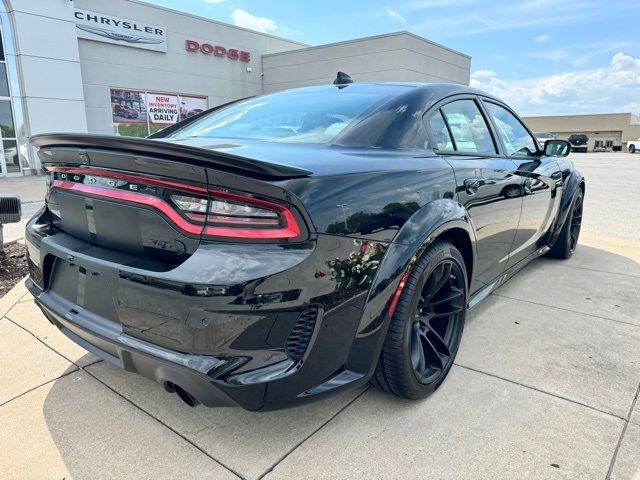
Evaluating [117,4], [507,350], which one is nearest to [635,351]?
[507,350]

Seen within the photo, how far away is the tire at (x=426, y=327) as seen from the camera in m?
1.95

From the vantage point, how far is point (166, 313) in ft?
5.02

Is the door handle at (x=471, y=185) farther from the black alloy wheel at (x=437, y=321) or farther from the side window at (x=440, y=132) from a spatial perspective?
the black alloy wheel at (x=437, y=321)

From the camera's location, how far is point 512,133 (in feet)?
11.8

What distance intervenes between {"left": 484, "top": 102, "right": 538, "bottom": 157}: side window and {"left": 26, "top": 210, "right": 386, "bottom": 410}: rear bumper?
2.03 meters

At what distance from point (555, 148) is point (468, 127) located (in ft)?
5.26

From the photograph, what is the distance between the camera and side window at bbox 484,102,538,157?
3.30 meters

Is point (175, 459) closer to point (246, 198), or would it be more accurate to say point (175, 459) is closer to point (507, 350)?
point (246, 198)

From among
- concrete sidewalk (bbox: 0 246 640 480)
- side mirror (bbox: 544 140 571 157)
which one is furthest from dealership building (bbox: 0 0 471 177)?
side mirror (bbox: 544 140 571 157)

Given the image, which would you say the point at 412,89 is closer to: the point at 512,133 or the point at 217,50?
the point at 512,133

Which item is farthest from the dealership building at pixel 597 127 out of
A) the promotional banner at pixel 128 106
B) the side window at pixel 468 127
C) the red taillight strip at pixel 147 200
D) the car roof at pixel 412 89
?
the red taillight strip at pixel 147 200

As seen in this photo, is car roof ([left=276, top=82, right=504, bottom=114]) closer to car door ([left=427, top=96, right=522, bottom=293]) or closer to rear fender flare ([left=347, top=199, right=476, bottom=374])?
car door ([left=427, top=96, right=522, bottom=293])

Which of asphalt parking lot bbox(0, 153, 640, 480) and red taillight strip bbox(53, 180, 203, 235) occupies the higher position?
red taillight strip bbox(53, 180, 203, 235)

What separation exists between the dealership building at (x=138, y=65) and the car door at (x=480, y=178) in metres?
15.8
